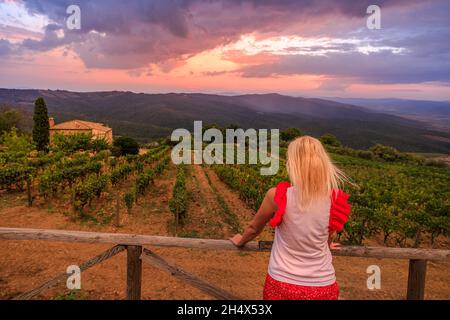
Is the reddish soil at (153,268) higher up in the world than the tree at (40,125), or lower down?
lower down

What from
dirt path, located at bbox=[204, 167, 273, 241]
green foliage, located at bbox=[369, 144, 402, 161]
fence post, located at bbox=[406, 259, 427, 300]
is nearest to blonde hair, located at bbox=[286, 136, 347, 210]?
fence post, located at bbox=[406, 259, 427, 300]

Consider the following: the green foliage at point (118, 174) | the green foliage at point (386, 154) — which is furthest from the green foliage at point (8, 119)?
the green foliage at point (386, 154)

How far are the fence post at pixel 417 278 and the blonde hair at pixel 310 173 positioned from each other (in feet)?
5.95

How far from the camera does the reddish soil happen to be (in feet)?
21.6

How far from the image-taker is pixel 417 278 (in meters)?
3.31

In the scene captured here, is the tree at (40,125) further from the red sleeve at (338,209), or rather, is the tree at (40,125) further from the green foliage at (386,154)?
the green foliage at (386,154)

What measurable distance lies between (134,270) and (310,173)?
2169 mm

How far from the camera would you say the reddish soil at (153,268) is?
6570 mm

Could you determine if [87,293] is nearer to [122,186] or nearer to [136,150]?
[122,186]

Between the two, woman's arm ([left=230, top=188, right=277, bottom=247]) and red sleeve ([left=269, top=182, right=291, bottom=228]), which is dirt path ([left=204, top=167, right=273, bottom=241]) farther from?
red sleeve ([left=269, top=182, right=291, bottom=228])

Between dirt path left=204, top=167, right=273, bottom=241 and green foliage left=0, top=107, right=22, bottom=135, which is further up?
green foliage left=0, top=107, right=22, bottom=135

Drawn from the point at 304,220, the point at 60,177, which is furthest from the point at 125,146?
the point at 304,220

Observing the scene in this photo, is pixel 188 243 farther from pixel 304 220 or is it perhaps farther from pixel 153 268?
pixel 153 268
